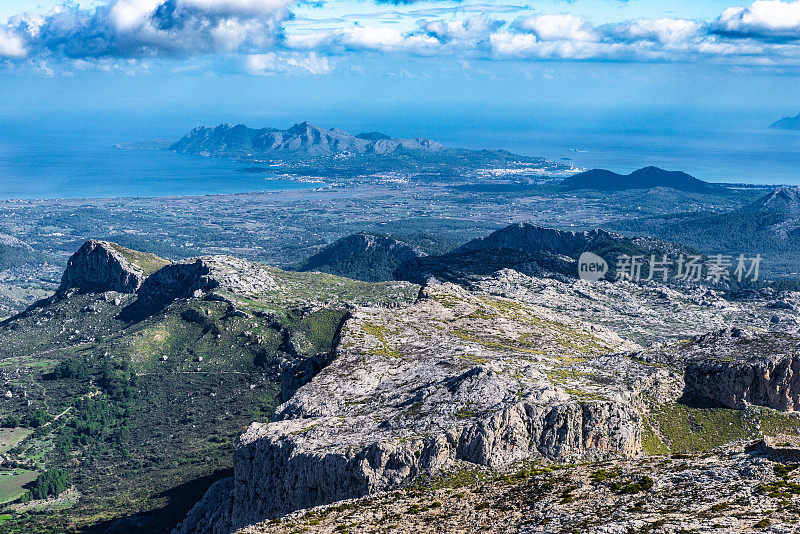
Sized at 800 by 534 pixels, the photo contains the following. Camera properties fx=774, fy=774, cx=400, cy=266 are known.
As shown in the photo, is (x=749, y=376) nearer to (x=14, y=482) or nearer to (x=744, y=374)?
(x=744, y=374)

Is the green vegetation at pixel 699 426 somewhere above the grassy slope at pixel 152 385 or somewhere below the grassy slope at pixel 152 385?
above

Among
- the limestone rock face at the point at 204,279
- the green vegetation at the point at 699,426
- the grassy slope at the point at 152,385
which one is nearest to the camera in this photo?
the green vegetation at the point at 699,426

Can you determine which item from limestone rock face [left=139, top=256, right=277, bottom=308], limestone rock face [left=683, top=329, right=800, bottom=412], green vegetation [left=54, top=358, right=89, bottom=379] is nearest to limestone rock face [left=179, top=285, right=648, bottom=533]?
limestone rock face [left=683, top=329, right=800, bottom=412]

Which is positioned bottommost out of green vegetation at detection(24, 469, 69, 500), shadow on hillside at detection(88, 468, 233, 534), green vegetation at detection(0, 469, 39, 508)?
green vegetation at detection(0, 469, 39, 508)

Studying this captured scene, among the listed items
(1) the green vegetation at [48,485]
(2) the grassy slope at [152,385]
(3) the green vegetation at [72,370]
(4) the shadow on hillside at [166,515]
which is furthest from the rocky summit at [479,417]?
(3) the green vegetation at [72,370]

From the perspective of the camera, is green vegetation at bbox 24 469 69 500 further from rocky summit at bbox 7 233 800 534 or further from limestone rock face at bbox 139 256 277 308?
limestone rock face at bbox 139 256 277 308

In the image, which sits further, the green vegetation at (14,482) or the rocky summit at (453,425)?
the green vegetation at (14,482)

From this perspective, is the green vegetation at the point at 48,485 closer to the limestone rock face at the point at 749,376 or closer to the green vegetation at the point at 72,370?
the green vegetation at the point at 72,370

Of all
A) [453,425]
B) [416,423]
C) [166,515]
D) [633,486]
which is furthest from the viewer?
[166,515]

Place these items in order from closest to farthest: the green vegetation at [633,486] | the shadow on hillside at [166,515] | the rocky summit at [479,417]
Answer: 1. the green vegetation at [633,486]
2. the rocky summit at [479,417]
3. the shadow on hillside at [166,515]

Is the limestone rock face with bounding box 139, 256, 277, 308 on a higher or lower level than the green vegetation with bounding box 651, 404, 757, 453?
lower

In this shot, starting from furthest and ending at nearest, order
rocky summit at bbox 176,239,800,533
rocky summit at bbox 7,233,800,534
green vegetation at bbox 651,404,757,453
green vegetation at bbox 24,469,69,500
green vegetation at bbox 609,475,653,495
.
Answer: green vegetation at bbox 24,469,69,500 → green vegetation at bbox 651,404,757,453 → rocky summit at bbox 176,239,800,533 → rocky summit at bbox 7,233,800,534 → green vegetation at bbox 609,475,653,495

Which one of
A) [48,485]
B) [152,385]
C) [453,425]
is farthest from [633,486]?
[152,385]

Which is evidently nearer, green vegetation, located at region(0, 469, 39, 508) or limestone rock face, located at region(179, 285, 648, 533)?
limestone rock face, located at region(179, 285, 648, 533)
